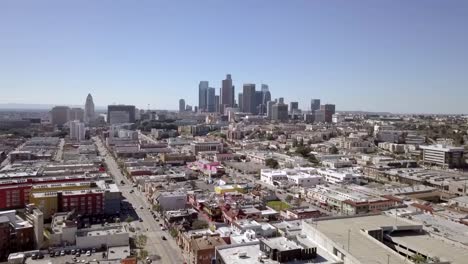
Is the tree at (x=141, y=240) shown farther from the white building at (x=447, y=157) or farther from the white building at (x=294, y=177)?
the white building at (x=447, y=157)

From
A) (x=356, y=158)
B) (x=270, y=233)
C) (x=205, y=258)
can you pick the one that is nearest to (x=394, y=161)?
(x=356, y=158)

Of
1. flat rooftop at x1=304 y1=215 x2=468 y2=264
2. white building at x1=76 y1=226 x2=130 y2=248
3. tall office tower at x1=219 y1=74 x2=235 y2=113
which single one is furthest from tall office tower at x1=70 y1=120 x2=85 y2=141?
tall office tower at x1=219 y1=74 x2=235 y2=113

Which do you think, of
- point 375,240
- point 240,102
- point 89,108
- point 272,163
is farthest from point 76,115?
point 375,240

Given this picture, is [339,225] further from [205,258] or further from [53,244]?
[53,244]

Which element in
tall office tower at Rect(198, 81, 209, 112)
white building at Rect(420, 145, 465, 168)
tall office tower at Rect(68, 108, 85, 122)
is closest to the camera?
white building at Rect(420, 145, 465, 168)

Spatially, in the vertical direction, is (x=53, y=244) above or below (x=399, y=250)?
below

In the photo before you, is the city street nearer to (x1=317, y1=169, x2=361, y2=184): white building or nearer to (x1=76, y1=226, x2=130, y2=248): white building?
(x1=76, y1=226, x2=130, y2=248): white building
